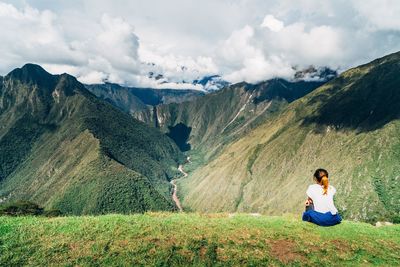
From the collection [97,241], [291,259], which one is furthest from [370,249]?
[97,241]

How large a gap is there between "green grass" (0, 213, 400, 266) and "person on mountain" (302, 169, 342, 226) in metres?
0.67

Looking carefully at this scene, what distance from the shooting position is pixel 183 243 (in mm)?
25672

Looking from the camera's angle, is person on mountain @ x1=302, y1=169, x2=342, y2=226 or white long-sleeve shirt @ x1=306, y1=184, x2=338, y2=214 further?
white long-sleeve shirt @ x1=306, y1=184, x2=338, y2=214

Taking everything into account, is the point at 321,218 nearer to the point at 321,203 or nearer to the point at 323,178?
the point at 321,203

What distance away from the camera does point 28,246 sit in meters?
24.1

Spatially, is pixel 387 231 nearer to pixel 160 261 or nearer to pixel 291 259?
pixel 291 259

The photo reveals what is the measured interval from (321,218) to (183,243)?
35.9 ft

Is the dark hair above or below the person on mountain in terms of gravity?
above

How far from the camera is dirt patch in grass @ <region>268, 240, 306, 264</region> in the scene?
81.5ft

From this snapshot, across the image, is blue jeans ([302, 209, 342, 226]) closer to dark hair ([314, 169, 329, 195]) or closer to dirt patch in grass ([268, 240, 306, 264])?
dark hair ([314, 169, 329, 195])

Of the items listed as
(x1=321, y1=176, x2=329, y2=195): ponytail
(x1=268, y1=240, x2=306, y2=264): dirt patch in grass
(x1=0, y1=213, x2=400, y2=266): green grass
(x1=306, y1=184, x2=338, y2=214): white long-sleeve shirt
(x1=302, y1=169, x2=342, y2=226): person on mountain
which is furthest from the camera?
(x1=306, y1=184, x2=338, y2=214): white long-sleeve shirt

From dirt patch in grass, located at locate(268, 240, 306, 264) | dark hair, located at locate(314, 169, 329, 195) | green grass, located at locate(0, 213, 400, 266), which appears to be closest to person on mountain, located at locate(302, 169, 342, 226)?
dark hair, located at locate(314, 169, 329, 195)

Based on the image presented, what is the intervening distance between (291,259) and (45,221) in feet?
57.6

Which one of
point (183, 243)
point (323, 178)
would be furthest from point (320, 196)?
point (183, 243)
